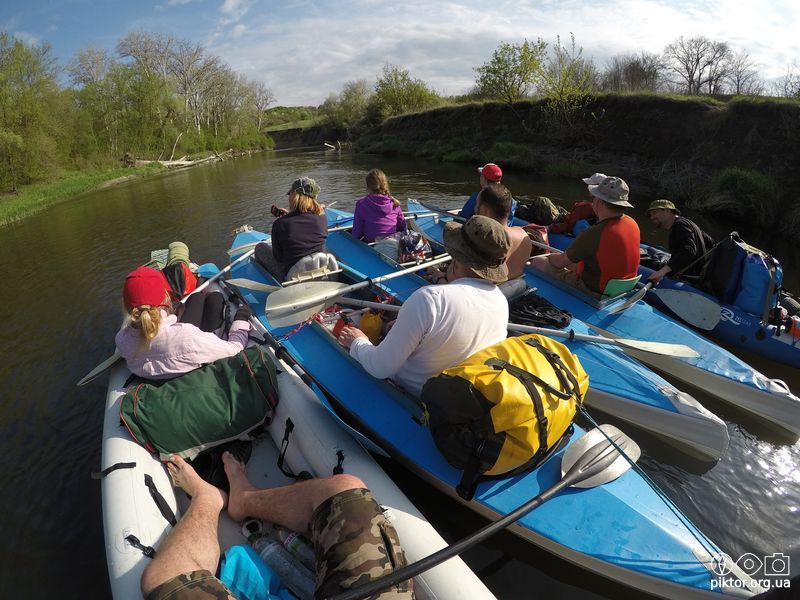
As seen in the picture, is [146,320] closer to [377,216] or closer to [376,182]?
[376,182]

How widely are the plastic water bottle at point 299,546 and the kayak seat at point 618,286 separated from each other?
13.1ft

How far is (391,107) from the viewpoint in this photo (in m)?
40.1

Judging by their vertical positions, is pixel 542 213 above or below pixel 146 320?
below

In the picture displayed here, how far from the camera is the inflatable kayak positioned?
2129mm

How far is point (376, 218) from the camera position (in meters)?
6.45

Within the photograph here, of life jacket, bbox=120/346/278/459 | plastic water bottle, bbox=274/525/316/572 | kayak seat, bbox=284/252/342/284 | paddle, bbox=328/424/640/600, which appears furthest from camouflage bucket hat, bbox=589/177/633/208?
plastic water bottle, bbox=274/525/316/572

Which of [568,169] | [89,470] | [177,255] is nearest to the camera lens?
[89,470]

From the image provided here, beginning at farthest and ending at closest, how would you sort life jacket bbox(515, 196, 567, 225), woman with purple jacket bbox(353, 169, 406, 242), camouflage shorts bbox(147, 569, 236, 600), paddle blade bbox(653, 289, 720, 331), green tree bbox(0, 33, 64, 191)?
green tree bbox(0, 33, 64, 191) < life jacket bbox(515, 196, 567, 225) < woman with purple jacket bbox(353, 169, 406, 242) < paddle blade bbox(653, 289, 720, 331) < camouflage shorts bbox(147, 569, 236, 600)

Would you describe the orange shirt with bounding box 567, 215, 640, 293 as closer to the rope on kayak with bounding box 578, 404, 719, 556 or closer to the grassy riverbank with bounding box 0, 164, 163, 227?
the rope on kayak with bounding box 578, 404, 719, 556

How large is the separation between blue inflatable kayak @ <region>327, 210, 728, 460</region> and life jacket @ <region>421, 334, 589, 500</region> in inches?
64.3

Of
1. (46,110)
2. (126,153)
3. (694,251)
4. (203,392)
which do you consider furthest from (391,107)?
(203,392)

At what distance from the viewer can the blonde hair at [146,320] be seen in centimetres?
299

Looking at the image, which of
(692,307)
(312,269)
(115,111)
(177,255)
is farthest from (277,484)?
(115,111)

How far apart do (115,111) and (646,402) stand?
35.1 m
